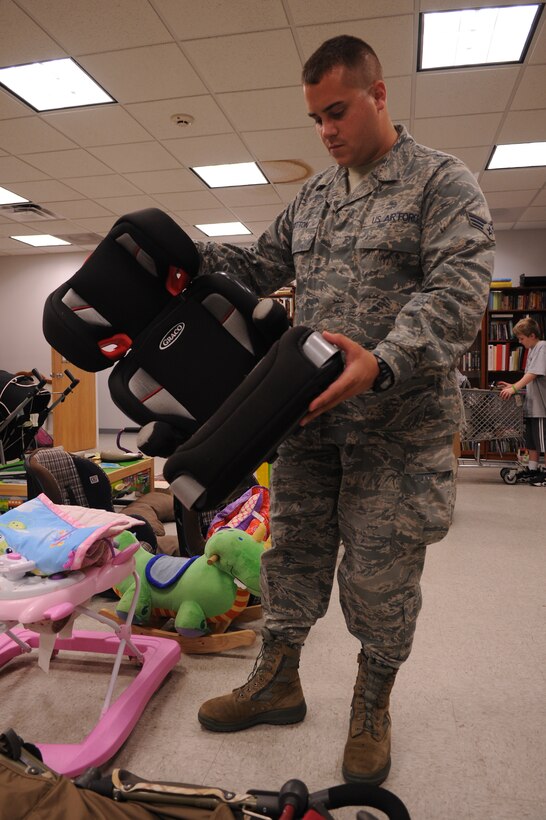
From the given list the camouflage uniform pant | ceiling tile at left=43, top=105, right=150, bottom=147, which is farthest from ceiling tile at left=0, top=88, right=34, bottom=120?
the camouflage uniform pant

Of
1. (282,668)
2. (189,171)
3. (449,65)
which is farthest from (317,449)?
(189,171)

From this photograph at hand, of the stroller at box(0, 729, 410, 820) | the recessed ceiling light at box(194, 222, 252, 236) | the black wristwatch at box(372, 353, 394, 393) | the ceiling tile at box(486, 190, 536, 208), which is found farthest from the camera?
the recessed ceiling light at box(194, 222, 252, 236)

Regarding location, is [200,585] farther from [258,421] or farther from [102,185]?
[102,185]

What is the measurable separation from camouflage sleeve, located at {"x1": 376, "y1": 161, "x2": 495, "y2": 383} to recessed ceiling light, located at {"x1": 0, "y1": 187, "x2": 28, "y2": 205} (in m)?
5.67

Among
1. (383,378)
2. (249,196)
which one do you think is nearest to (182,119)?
(249,196)

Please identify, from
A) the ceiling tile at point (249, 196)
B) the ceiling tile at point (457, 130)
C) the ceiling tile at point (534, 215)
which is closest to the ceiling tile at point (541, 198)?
the ceiling tile at point (534, 215)

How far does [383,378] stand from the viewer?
0.91 m

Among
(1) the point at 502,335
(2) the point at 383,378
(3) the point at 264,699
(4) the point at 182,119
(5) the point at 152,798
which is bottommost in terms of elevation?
(3) the point at 264,699

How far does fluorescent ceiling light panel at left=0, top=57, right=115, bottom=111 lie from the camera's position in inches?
135

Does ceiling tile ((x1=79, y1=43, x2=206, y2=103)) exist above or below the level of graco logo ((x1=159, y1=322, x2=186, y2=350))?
above

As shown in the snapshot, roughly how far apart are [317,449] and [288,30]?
2.71 meters

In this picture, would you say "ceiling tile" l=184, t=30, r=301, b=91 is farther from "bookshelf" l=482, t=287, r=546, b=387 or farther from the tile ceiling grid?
"bookshelf" l=482, t=287, r=546, b=387

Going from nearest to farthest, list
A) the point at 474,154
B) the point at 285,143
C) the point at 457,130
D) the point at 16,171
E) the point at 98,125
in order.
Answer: the point at 98,125
the point at 457,130
the point at 285,143
the point at 474,154
the point at 16,171

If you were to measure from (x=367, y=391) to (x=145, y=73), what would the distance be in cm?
328
